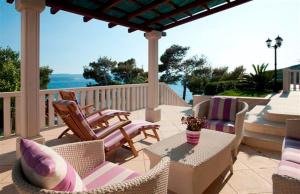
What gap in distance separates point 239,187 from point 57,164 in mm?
2177

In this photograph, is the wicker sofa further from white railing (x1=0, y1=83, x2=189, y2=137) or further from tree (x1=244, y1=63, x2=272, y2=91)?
tree (x1=244, y1=63, x2=272, y2=91)

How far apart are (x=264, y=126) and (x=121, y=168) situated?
3.44 metres

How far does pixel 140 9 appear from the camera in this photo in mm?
4633

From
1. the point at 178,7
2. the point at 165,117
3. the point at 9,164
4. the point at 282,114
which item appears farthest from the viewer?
the point at 165,117

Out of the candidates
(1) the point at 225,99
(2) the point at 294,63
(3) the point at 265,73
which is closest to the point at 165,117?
(1) the point at 225,99

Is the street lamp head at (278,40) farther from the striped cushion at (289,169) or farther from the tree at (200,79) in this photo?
the tree at (200,79)

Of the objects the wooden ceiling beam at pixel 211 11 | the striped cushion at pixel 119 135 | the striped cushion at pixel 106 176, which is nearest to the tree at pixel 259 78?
the wooden ceiling beam at pixel 211 11

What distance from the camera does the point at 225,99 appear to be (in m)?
4.40

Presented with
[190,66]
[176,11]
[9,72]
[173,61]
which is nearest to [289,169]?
[176,11]

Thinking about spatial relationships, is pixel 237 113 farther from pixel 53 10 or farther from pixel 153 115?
pixel 53 10

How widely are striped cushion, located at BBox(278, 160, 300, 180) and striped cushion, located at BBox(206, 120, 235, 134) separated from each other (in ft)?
5.12

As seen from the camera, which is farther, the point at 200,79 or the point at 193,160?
the point at 200,79

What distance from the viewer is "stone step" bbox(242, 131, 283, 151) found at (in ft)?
12.5

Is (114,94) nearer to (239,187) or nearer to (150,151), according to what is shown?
(150,151)
